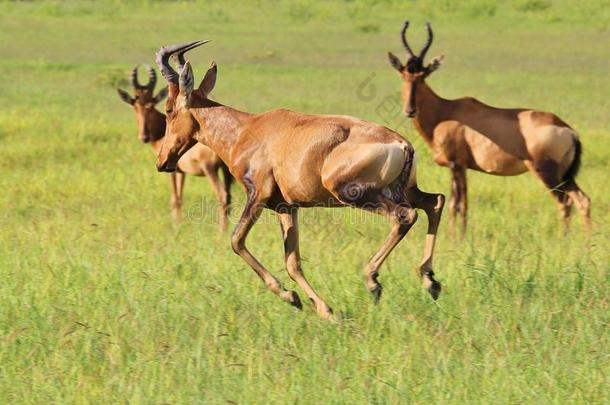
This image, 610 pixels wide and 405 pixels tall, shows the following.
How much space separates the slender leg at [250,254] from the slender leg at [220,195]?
3.79 metres

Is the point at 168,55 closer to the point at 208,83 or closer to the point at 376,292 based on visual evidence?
the point at 208,83

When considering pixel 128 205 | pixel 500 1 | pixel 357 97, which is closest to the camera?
pixel 128 205

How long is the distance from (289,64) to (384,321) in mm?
20569

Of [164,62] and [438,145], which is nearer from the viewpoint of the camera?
[164,62]

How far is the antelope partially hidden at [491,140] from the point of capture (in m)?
10.4

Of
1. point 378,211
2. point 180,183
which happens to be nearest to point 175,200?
point 180,183

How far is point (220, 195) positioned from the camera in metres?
11.0

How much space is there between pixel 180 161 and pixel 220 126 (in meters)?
4.21

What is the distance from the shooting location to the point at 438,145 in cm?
1108

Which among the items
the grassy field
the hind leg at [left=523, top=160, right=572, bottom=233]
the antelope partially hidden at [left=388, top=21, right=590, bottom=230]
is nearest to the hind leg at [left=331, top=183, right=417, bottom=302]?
the grassy field

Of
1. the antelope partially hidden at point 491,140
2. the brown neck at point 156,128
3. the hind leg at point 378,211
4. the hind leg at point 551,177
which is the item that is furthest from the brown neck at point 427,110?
the hind leg at point 378,211

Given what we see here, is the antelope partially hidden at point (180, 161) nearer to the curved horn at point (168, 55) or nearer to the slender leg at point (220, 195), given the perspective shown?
the slender leg at point (220, 195)

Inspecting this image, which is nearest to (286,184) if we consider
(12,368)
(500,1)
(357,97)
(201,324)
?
(201,324)

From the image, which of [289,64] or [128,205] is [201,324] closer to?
[128,205]
